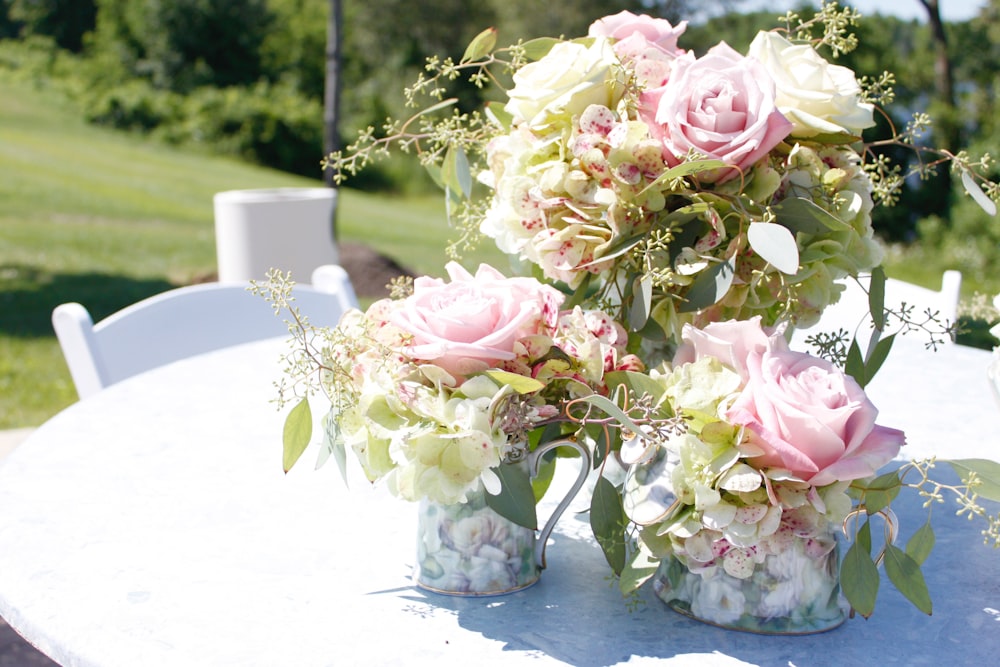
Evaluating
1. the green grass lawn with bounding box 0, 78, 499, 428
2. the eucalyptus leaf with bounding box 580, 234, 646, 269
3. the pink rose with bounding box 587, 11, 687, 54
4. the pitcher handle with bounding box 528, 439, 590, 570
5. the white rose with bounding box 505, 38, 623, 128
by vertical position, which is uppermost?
the pink rose with bounding box 587, 11, 687, 54

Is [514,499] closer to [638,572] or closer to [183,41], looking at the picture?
[638,572]

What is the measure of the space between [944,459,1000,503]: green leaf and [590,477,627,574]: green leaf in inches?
13.2

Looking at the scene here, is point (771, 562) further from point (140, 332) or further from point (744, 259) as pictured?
point (140, 332)

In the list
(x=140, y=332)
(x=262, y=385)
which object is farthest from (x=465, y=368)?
(x=140, y=332)

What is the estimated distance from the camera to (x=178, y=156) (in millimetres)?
15180

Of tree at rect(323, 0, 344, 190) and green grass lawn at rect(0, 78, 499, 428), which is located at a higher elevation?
tree at rect(323, 0, 344, 190)

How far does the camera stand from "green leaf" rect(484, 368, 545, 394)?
3.18 feet

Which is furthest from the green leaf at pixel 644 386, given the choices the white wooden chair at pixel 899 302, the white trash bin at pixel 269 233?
the white trash bin at pixel 269 233

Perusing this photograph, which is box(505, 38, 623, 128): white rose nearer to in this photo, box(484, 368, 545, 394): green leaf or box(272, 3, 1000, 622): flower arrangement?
box(272, 3, 1000, 622): flower arrangement

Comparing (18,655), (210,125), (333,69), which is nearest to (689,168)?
(18,655)

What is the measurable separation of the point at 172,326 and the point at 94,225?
8951mm

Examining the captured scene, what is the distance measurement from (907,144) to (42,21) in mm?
23790

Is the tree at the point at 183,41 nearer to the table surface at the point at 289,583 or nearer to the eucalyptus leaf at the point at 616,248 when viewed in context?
the table surface at the point at 289,583

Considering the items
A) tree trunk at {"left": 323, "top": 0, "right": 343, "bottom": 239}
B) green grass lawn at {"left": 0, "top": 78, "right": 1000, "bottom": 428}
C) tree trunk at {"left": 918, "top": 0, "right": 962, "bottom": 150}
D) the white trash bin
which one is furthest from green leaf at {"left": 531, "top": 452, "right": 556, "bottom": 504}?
tree trunk at {"left": 918, "top": 0, "right": 962, "bottom": 150}
